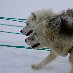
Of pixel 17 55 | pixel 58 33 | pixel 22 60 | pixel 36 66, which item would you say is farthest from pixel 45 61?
pixel 58 33

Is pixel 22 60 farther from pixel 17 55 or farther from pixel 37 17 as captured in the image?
pixel 37 17

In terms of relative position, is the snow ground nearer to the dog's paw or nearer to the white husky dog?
the dog's paw

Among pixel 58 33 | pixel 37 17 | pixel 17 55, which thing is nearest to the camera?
pixel 58 33

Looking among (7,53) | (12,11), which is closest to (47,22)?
(7,53)

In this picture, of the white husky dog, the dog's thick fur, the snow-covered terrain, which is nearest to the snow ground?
the snow-covered terrain

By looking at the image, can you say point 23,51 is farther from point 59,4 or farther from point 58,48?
point 59,4

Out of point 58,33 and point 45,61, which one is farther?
point 45,61

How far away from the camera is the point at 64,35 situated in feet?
8.35

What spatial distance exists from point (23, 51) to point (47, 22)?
0.93m

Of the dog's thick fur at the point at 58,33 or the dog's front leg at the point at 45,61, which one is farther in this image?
the dog's front leg at the point at 45,61

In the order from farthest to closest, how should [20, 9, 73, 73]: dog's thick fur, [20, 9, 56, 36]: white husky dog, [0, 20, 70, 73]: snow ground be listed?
[0, 20, 70, 73]: snow ground → [20, 9, 56, 36]: white husky dog → [20, 9, 73, 73]: dog's thick fur

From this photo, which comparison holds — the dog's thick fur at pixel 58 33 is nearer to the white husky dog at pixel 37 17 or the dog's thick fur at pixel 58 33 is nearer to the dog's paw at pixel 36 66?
the white husky dog at pixel 37 17

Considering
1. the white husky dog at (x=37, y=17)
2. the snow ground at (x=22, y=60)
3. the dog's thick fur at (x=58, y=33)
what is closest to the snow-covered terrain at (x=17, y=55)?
the snow ground at (x=22, y=60)

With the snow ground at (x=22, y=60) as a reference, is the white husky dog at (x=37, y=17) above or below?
above
